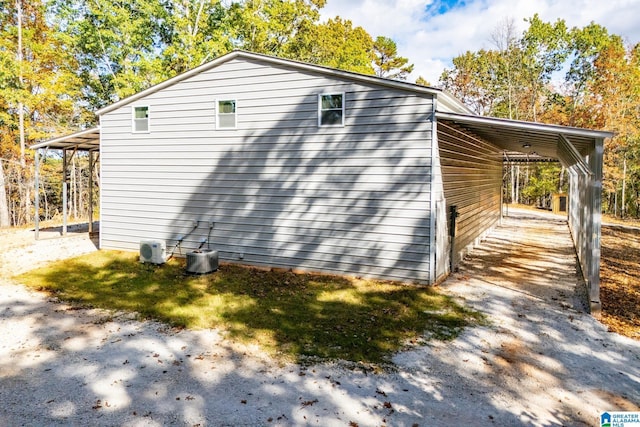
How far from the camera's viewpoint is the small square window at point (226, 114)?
36.3ft

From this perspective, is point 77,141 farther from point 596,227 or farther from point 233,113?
point 596,227

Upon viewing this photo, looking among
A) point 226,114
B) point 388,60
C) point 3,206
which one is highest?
point 388,60

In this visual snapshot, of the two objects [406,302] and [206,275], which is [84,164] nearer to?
[206,275]

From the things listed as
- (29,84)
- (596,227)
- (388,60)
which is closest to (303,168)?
(596,227)

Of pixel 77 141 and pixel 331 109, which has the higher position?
pixel 331 109

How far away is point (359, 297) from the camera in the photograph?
8.46 meters

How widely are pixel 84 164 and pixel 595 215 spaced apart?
30852 millimetres

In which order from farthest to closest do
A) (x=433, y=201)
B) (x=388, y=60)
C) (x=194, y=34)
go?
1. (x=388, y=60)
2. (x=194, y=34)
3. (x=433, y=201)

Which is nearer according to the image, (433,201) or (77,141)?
(433,201)

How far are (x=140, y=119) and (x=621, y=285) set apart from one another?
13.5m

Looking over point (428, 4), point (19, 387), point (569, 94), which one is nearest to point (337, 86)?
point (19, 387)

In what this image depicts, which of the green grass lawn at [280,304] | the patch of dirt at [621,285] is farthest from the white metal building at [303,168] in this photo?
the green grass lawn at [280,304]

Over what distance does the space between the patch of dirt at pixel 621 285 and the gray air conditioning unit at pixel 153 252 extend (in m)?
10.1

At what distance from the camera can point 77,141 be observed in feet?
46.7
